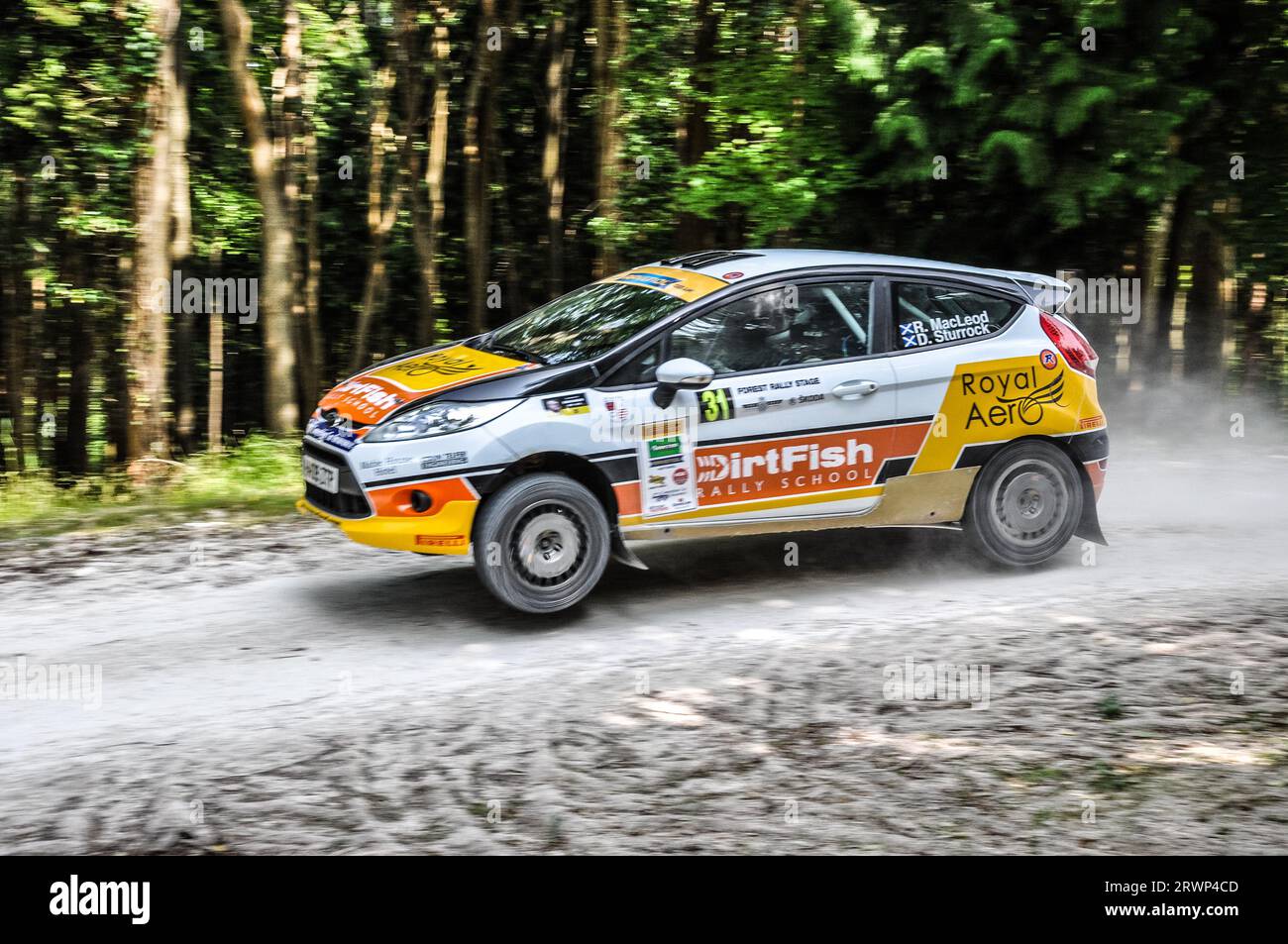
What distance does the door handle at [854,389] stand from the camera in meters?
7.25

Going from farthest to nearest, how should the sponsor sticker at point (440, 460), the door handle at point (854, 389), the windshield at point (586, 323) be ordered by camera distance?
the door handle at point (854, 389) < the windshield at point (586, 323) < the sponsor sticker at point (440, 460)

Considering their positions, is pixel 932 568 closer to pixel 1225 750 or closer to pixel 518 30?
pixel 1225 750

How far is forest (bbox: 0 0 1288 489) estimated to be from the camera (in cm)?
1237

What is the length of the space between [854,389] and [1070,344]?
65.0 inches

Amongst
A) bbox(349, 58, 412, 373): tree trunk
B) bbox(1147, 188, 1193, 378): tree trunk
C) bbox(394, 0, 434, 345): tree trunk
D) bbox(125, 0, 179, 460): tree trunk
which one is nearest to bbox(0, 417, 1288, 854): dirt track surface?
bbox(125, 0, 179, 460): tree trunk

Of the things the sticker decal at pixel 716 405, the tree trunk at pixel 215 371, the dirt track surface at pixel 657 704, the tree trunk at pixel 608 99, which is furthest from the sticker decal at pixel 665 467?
the tree trunk at pixel 215 371

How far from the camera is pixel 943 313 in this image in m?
7.69

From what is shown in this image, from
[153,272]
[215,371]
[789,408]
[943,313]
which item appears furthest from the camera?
[215,371]

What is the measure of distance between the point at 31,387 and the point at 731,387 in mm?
13638

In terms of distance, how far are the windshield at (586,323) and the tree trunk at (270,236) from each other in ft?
25.0

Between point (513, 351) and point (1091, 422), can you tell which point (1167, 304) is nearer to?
point (1091, 422)

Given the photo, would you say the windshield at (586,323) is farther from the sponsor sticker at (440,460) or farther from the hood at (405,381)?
the sponsor sticker at (440,460)

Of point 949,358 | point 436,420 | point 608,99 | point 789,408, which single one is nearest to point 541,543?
point 436,420
